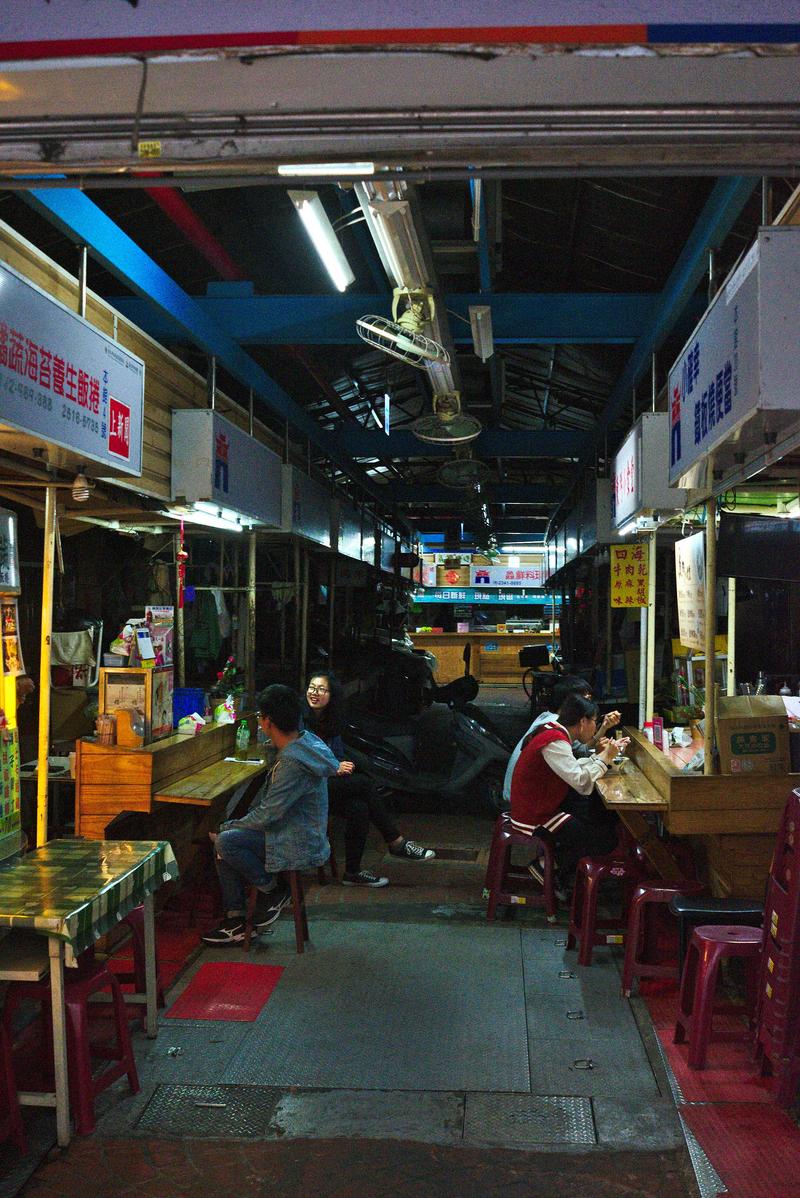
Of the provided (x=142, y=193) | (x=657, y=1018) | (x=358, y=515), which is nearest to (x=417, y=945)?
(x=657, y=1018)

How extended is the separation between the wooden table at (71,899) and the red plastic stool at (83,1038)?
0.24ft

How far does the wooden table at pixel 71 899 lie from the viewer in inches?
127

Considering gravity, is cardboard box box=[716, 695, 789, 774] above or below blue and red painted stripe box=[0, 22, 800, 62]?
below

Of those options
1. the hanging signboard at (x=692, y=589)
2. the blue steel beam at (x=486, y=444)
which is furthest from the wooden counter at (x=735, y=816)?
the blue steel beam at (x=486, y=444)

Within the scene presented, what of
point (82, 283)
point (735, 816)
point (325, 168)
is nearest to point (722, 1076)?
point (735, 816)

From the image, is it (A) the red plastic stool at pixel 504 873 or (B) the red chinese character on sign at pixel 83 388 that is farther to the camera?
(A) the red plastic stool at pixel 504 873

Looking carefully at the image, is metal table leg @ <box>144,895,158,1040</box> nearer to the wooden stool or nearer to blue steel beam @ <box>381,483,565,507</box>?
the wooden stool

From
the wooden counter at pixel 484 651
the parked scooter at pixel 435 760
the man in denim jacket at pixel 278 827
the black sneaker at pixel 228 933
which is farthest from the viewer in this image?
the wooden counter at pixel 484 651

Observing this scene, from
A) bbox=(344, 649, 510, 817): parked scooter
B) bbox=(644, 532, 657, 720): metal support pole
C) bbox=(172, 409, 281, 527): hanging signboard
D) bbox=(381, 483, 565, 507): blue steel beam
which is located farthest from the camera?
bbox=(381, 483, 565, 507): blue steel beam

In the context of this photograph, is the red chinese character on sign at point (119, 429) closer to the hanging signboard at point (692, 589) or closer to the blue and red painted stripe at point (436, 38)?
the blue and red painted stripe at point (436, 38)

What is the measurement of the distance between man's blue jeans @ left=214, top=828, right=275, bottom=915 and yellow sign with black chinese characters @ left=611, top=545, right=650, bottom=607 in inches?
151

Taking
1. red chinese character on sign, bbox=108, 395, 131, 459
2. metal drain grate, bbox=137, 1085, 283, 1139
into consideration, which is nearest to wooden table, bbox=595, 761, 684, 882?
metal drain grate, bbox=137, 1085, 283, 1139

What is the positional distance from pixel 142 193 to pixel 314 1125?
17.8 feet

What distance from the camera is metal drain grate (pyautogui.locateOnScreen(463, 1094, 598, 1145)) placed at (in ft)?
11.0
